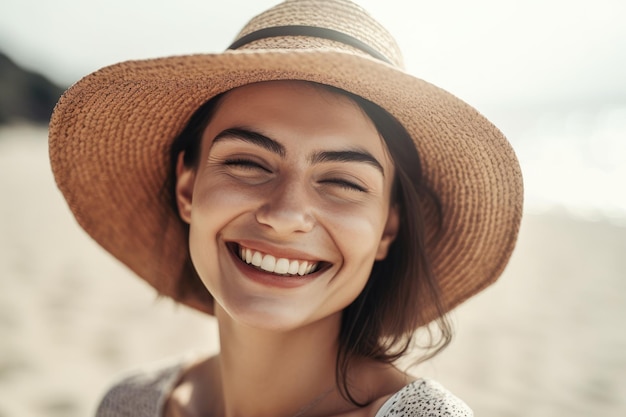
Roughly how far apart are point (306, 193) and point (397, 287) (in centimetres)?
57

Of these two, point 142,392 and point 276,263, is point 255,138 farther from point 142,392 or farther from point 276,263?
point 142,392

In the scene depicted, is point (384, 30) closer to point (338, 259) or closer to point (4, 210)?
point (338, 259)

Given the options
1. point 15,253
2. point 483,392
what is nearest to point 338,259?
point 483,392

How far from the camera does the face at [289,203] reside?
1.60m

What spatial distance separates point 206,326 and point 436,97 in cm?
440

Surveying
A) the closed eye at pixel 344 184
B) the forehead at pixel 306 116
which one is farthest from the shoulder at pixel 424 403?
the forehead at pixel 306 116

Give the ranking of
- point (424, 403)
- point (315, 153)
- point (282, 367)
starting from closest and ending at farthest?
point (424, 403)
point (315, 153)
point (282, 367)

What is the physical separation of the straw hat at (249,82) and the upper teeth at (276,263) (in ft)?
1.57

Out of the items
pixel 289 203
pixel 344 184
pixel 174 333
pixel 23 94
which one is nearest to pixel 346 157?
pixel 344 184

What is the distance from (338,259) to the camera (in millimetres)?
1665

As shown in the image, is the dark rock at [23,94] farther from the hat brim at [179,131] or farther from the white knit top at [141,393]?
the white knit top at [141,393]

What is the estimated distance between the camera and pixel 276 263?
64.4 inches

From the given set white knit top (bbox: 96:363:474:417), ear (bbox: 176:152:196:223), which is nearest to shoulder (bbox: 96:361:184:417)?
white knit top (bbox: 96:363:474:417)

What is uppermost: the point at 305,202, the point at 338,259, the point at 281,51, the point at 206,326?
the point at 281,51
